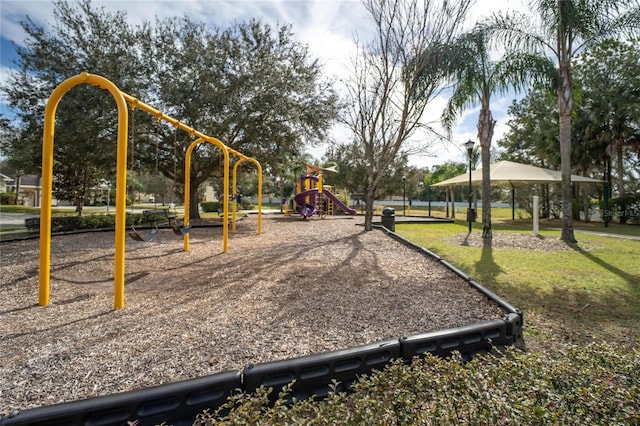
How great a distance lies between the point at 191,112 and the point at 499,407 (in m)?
11.5

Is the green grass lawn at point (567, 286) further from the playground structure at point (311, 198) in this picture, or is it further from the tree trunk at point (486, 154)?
the playground structure at point (311, 198)

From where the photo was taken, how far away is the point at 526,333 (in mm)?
3070

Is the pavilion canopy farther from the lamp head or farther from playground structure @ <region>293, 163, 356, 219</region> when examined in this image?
playground structure @ <region>293, 163, 356, 219</region>

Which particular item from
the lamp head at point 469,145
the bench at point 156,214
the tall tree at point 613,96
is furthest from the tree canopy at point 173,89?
the tall tree at point 613,96

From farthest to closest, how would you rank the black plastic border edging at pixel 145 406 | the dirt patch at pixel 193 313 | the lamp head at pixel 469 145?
1. the lamp head at pixel 469 145
2. the dirt patch at pixel 193 313
3. the black plastic border edging at pixel 145 406

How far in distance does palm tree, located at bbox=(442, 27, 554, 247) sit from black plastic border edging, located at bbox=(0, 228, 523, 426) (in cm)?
711

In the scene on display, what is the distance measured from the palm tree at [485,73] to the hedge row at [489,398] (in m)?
7.39

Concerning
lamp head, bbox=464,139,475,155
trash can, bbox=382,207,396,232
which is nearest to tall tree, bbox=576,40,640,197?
lamp head, bbox=464,139,475,155

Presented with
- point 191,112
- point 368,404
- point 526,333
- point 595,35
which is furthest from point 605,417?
point 191,112

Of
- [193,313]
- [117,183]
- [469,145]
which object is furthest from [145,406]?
[469,145]

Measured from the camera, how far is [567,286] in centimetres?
461

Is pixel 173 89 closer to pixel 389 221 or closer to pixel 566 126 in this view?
pixel 389 221

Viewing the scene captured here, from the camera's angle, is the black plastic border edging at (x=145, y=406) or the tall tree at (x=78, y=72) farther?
the tall tree at (x=78, y=72)

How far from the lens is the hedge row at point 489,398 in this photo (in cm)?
137
